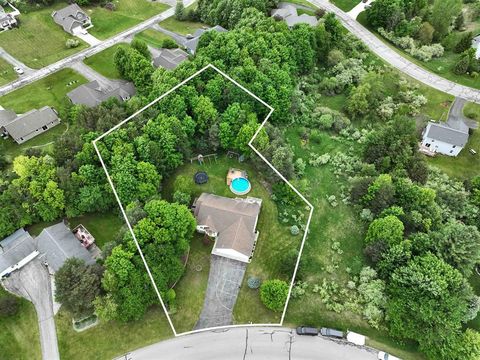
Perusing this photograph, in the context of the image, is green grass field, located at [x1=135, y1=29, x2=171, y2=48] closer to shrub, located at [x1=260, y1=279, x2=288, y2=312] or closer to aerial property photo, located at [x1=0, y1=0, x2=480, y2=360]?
aerial property photo, located at [x1=0, y1=0, x2=480, y2=360]

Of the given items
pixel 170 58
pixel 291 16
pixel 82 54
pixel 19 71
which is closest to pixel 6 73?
pixel 19 71

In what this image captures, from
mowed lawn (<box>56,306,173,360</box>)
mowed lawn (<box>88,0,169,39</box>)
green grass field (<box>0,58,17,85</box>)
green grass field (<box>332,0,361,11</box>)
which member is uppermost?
green grass field (<box>332,0,361,11</box>)

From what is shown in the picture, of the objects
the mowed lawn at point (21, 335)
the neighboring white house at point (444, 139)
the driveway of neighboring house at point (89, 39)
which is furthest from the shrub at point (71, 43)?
the neighboring white house at point (444, 139)

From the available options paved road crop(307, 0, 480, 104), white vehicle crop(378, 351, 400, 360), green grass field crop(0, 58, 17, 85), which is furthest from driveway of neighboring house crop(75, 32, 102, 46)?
white vehicle crop(378, 351, 400, 360)

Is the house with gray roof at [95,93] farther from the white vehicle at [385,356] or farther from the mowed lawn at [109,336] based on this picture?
the white vehicle at [385,356]

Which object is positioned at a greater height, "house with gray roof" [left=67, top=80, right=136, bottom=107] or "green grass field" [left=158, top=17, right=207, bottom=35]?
"green grass field" [left=158, top=17, right=207, bottom=35]

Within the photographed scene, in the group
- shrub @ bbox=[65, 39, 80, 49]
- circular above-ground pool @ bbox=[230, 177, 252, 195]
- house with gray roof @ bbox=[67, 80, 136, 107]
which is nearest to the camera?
circular above-ground pool @ bbox=[230, 177, 252, 195]

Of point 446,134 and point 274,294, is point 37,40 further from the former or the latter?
point 446,134
